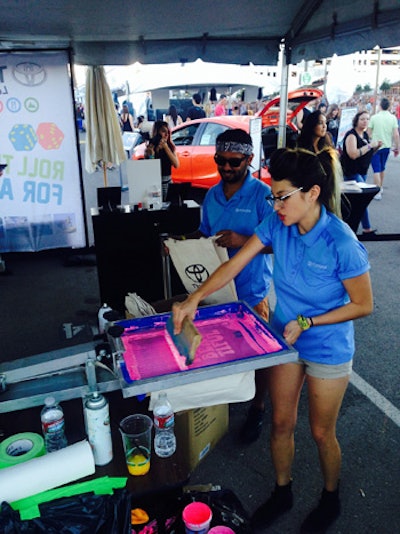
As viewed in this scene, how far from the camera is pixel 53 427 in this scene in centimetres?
157

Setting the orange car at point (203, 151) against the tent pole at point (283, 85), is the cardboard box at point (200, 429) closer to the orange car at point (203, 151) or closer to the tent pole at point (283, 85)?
the tent pole at point (283, 85)

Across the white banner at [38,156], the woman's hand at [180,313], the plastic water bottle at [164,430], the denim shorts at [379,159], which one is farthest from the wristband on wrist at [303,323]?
the denim shorts at [379,159]

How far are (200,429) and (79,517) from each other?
1.15 meters

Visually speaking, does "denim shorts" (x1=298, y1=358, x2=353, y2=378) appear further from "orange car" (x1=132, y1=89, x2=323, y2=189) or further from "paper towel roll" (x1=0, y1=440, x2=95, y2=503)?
"orange car" (x1=132, y1=89, x2=323, y2=189)

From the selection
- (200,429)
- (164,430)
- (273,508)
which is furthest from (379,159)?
(164,430)

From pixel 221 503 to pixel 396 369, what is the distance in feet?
7.54

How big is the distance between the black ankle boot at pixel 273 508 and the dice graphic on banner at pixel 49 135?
15.3 ft

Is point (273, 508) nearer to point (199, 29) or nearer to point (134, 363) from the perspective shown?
point (134, 363)

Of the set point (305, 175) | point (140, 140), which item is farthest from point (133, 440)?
point (140, 140)

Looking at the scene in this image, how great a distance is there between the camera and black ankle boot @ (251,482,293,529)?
2240 millimetres

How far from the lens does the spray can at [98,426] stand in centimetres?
147

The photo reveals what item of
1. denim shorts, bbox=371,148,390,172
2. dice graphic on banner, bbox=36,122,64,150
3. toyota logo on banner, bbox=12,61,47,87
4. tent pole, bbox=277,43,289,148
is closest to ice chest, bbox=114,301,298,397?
tent pole, bbox=277,43,289,148

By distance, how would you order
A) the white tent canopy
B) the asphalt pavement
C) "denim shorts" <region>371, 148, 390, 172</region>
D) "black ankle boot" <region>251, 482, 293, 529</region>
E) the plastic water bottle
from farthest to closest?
"denim shorts" <region>371, 148, 390, 172</region>
the white tent canopy
the asphalt pavement
"black ankle boot" <region>251, 482, 293, 529</region>
the plastic water bottle

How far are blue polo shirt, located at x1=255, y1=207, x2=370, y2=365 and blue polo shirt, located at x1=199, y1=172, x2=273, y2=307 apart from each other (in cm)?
54
